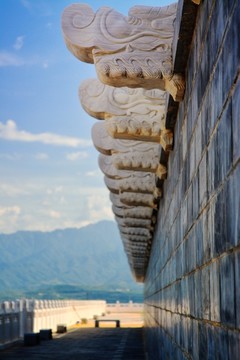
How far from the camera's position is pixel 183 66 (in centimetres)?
602

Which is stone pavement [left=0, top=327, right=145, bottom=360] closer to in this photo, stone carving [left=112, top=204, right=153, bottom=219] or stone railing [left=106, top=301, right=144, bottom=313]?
stone carving [left=112, top=204, right=153, bottom=219]

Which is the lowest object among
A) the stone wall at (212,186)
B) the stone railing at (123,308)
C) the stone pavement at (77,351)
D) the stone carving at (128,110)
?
the stone pavement at (77,351)

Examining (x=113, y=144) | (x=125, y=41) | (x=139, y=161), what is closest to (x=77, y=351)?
(x=113, y=144)

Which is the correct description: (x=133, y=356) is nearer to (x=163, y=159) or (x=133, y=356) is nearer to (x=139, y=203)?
(x=139, y=203)

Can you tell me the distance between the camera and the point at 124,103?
9.78 meters

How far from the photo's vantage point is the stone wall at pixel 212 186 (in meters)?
3.21

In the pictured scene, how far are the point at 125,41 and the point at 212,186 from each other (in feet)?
10.3

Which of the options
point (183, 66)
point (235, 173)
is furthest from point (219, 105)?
point (183, 66)

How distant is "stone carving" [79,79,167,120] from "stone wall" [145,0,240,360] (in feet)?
11.4

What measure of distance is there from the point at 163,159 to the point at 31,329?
2478 centimetres

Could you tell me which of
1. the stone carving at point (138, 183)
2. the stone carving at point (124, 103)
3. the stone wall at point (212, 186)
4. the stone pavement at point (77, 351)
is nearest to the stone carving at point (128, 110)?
the stone carving at point (124, 103)

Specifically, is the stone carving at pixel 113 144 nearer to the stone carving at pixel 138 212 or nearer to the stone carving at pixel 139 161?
the stone carving at pixel 139 161

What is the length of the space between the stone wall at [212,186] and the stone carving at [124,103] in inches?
137

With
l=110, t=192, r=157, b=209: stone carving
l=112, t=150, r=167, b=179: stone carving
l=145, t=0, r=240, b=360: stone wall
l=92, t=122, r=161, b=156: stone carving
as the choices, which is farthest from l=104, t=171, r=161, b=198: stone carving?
l=145, t=0, r=240, b=360: stone wall
